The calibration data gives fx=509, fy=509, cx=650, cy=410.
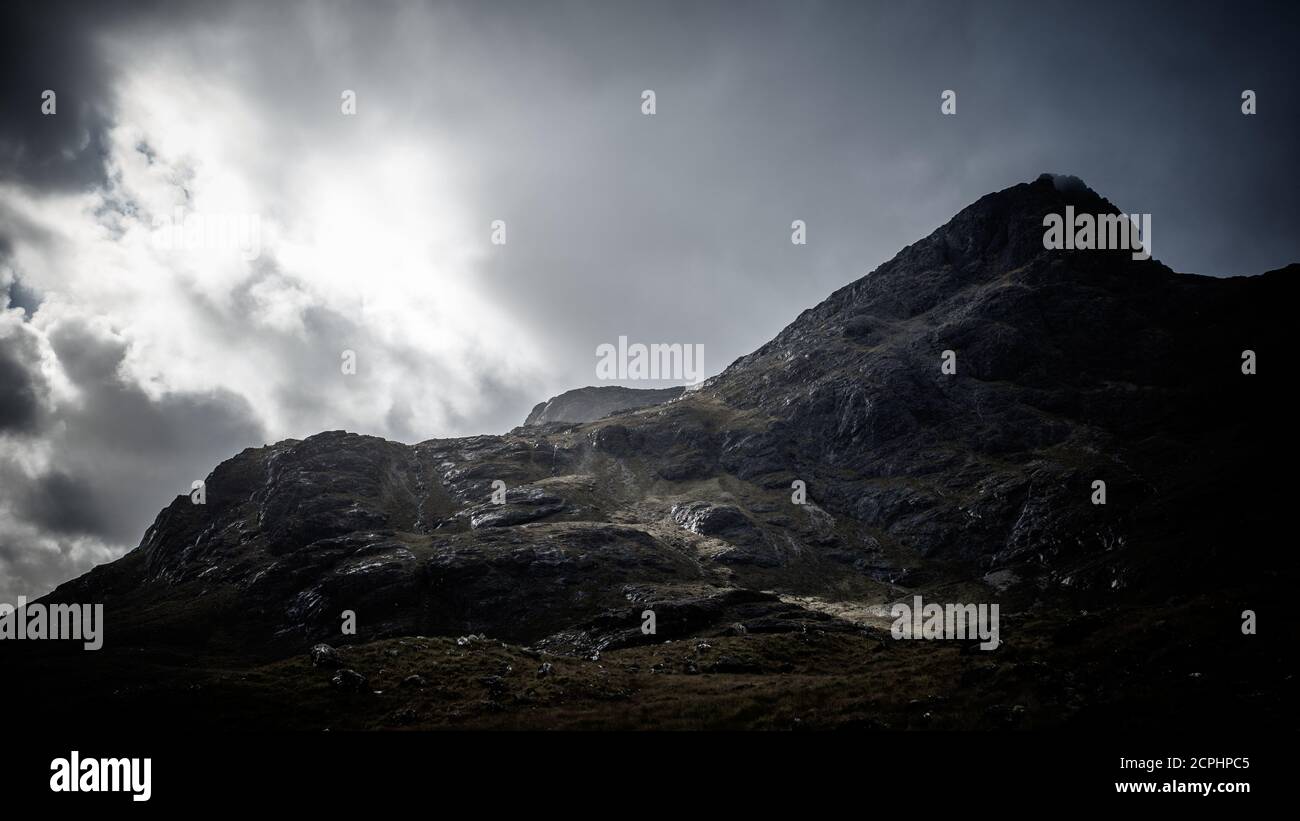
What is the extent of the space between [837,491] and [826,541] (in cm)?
2018

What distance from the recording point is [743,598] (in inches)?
2763

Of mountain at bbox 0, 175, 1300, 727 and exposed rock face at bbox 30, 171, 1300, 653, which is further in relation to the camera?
exposed rock face at bbox 30, 171, 1300, 653

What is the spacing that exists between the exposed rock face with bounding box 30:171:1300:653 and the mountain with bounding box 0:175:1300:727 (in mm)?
637

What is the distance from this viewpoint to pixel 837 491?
390 feet

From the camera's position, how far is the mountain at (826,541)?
89.8ft

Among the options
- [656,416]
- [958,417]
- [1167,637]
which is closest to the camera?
[1167,637]

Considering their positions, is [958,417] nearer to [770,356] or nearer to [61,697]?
[770,356]

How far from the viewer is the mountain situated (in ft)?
89.8

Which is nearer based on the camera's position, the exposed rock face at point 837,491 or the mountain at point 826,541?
the mountain at point 826,541

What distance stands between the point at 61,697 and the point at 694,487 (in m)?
106

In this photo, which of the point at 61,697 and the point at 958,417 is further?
the point at 958,417

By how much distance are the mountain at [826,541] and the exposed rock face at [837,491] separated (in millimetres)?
637
